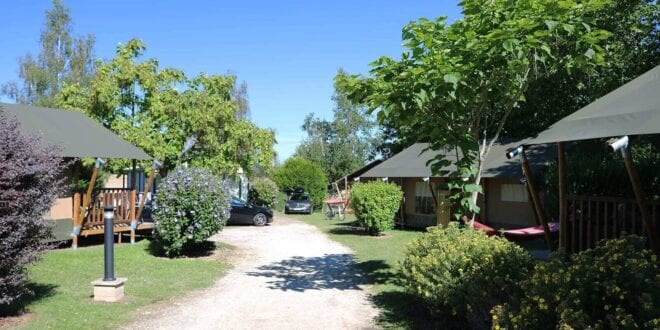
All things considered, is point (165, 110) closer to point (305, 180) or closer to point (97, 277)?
point (97, 277)

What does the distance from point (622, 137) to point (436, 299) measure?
8.24ft

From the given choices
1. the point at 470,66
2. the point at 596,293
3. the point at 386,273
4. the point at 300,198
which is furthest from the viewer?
the point at 300,198

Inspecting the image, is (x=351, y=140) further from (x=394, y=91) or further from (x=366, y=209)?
(x=394, y=91)

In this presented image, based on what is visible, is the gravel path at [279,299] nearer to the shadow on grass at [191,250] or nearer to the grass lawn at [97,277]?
the grass lawn at [97,277]

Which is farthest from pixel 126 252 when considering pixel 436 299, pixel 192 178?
pixel 436 299

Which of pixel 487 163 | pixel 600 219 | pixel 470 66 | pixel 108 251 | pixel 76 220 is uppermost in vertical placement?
pixel 470 66

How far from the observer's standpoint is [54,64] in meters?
36.8

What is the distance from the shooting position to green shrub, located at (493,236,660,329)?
335 centimetres

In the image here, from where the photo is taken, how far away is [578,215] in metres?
7.43

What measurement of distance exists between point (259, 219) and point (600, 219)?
19.3 m

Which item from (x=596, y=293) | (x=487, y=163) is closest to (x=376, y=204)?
(x=487, y=163)

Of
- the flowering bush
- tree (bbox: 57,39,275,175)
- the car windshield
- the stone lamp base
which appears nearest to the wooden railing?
the stone lamp base

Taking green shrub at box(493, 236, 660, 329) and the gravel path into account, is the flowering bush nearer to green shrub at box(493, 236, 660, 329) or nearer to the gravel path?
the gravel path

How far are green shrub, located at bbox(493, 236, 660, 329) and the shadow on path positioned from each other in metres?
5.47
